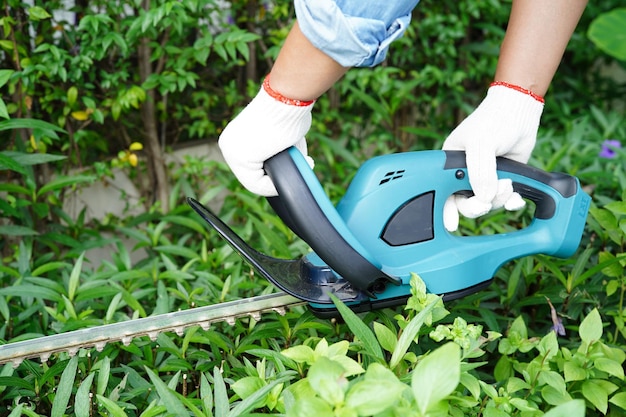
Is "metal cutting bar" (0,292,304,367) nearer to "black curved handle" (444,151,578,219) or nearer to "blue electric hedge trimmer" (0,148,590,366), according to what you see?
"blue electric hedge trimmer" (0,148,590,366)

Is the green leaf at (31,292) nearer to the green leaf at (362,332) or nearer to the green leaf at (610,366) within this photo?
the green leaf at (362,332)

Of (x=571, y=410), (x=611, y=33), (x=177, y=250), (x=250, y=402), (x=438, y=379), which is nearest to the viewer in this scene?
(x=611, y=33)

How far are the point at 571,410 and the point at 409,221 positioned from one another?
0.64 metres

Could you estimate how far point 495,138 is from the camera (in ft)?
4.93

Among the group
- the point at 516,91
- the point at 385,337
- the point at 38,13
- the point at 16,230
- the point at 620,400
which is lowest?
the point at 620,400

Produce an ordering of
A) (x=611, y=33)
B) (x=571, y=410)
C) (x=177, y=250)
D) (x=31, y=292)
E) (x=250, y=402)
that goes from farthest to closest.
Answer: (x=177, y=250), (x=31, y=292), (x=250, y=402), (x=571, y=410), (x=611, y=33)

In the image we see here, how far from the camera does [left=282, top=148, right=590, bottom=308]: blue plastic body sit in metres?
Result: 1.49

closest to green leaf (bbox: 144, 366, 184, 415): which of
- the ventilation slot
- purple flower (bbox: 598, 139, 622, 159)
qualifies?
the ventilation slot

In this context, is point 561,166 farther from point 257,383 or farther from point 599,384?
point 257,383

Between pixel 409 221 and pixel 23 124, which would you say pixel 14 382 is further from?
pixel 409 221

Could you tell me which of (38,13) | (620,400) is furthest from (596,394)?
(38,13)

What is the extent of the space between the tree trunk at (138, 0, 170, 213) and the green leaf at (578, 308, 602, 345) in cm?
170

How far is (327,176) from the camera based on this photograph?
292cm

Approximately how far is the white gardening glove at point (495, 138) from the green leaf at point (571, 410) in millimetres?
646
